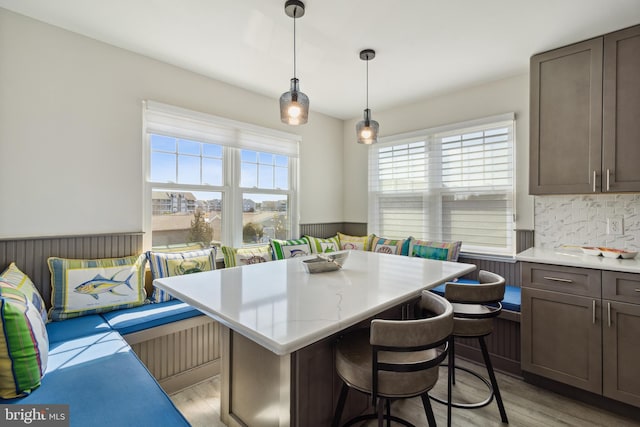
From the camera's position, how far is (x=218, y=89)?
3039mm

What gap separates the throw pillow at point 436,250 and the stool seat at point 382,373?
1795mm

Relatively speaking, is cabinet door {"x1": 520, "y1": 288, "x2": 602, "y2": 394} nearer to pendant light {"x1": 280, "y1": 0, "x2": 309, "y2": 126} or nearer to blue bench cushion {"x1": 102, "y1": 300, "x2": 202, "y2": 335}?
pendant light {"x1": 280, "y1": 0, "x2": 309, "y2": 126}

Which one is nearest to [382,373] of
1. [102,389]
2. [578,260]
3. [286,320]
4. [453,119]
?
[286,320]

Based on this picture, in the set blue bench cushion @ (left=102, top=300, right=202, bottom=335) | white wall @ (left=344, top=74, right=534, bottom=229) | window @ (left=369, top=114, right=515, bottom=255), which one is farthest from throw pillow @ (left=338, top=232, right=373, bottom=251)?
blue bench cushion @ (left=102, top=300, right=202, bottom=335)

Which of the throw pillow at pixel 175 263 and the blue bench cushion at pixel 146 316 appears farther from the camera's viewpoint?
the throw pillow at pixel 175 263

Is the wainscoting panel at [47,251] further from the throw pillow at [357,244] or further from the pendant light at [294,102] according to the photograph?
the throw pillow at [357,244]

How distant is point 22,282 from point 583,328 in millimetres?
3515

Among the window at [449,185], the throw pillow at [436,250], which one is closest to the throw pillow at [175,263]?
the throw pillow at [436,250]

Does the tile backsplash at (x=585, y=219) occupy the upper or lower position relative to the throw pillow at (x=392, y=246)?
upper

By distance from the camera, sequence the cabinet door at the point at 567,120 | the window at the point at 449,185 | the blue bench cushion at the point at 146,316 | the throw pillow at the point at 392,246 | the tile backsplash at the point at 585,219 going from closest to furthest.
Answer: the blue bench cushion at the point at 146,316, the cabinet door at the point at 567,120, the tile backsplash at the point at 585,219, the window at the point at 449,185, the throw pillow at the point at 392,246

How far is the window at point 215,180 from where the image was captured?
270cm

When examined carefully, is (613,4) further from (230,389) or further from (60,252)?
A: (60,252)

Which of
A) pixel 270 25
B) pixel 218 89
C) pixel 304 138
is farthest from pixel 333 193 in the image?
pixel 270 25

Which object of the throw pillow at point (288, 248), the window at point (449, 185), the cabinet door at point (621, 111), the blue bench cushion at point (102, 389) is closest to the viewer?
the blue bench cushion at point (102, 389)
